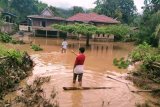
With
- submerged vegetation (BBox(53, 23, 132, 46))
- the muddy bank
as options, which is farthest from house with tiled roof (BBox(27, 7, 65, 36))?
the muddy bank

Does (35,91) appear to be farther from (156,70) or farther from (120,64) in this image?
(156,70)

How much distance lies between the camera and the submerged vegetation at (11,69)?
32.7 feet

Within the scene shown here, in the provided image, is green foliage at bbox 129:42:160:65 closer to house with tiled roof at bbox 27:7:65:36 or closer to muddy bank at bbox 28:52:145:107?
muddy bank at bbox 28:52:145:107

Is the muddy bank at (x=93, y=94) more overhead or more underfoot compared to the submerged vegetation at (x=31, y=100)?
more underfoot

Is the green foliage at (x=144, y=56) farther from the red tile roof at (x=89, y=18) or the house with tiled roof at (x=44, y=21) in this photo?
the house with tiled roof at (x=44, y=21)

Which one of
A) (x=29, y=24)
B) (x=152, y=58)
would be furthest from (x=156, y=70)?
(x=29, y=24)

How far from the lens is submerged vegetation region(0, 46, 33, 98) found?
32.7 feet

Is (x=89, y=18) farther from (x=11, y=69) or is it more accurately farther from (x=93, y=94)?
(x=93, y=94)

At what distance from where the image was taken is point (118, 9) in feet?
183

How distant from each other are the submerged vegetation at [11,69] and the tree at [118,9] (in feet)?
140

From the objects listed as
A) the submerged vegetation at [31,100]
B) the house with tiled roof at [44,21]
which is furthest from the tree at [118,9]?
the submerged vegetation at [31,100]

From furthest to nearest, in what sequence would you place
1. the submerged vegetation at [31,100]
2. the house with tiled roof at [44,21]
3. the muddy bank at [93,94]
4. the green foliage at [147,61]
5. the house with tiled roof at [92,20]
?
1. the house with tiled roof at [44,21]
2. the house with tiled roof at [92,20]
3. the green foliage at [147,61]
4. the muddy bank at [93,94]
5. the submerged vegetation at [31,100]

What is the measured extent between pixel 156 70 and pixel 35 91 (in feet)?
19.9

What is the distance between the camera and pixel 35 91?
973 centimetres
